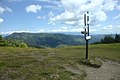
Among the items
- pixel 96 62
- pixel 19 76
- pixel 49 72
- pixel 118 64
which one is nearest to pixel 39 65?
pixel 49 72

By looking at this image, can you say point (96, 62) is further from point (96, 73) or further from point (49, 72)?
point (49, 72)

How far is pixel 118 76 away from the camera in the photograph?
25.9 meters

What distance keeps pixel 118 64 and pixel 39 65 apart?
13.3 metres

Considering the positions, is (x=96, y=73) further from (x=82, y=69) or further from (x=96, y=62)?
(x=96, y=62)

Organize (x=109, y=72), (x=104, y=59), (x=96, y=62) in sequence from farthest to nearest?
(x=104, y=59) → (x=96, y=62) → (x=109, y=72)

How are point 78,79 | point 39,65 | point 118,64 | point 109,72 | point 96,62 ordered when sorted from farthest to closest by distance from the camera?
1. point 118,64
2. point 96,62
3. point 109,72
4. point 39,65
5. point 78,79

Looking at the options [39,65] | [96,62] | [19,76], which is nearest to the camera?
[19,76]

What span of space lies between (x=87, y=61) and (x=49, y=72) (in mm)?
8625

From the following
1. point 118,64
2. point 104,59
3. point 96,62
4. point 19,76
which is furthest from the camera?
point 104,59

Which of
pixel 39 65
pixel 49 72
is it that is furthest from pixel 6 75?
pixel 39 65

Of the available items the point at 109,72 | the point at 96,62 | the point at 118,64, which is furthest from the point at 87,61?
the point at 118,64

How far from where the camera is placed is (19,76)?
65.8 feet

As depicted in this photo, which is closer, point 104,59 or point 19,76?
point 19,76

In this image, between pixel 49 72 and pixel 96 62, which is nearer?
pixel 49 72
